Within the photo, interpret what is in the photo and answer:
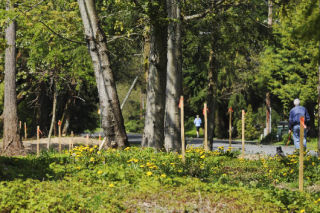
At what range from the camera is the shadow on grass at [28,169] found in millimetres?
7898

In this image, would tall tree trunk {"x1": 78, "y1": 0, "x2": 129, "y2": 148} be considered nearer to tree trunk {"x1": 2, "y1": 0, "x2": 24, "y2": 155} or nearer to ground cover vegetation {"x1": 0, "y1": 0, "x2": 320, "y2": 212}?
ground cover vegetation {"x1": 0, "y1": 0, "x2": 320, "y2": 212}

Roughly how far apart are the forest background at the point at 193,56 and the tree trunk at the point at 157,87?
569mm

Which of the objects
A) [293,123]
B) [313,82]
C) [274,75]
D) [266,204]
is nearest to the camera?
[266,204]

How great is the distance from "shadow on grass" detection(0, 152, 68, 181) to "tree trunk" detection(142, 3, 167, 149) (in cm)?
363

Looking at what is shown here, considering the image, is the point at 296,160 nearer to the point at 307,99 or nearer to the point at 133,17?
the point at 133,17

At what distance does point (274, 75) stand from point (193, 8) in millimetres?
19239

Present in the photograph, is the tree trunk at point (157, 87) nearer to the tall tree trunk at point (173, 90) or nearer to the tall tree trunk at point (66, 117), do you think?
the tall tree trunk at point (173, 90)

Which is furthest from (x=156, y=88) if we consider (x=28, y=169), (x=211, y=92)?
(x=211, y=92)

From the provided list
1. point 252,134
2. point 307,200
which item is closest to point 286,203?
point 307,200

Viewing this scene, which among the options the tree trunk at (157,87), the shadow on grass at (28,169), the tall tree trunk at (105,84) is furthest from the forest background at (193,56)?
the shadow on grass at (28,169)

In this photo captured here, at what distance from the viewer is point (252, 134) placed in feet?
127

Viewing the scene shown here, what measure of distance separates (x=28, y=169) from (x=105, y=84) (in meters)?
4.71

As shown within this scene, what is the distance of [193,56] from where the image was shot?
2112cm

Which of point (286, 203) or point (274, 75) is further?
point (274, 75)
